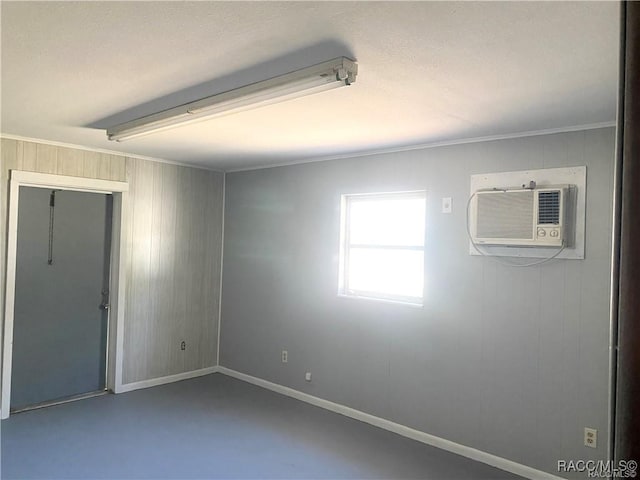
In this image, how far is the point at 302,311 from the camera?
15.2ft

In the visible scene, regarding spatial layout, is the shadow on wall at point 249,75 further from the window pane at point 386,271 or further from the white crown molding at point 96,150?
the window pane at point 386,271

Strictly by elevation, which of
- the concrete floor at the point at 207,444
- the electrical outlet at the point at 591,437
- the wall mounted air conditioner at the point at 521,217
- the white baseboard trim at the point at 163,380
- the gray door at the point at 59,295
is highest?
the wall mounted air conditioner at the point at 521,217

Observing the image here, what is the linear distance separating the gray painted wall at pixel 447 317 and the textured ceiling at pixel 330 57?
0.44 m

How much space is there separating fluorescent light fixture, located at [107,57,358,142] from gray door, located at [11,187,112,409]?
62.1 inches

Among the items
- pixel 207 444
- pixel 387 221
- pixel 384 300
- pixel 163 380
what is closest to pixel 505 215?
pixel 387 221

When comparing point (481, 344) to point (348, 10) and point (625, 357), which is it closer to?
point (348, 10)

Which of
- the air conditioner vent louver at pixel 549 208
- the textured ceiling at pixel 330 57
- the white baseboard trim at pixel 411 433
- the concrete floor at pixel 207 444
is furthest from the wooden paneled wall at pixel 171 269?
the air conditioner vent louver at pixel 549 208

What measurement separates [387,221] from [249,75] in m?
2.21

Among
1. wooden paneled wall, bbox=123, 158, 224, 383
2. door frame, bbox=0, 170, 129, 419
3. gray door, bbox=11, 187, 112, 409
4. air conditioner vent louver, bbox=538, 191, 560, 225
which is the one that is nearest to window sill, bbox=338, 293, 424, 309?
air conditioner vent louver, bbox=538, 191, 560, 225

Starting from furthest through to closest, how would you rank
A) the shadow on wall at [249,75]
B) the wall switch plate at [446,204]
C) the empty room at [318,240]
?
the wall switch plate at [446,204], the shadow on wall at [249,75], the empty room at [318,240]

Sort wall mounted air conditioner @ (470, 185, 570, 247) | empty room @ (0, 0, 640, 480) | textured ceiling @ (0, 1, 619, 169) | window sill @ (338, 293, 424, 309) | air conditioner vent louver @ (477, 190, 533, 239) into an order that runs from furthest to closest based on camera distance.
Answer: window sill @ (338, 293, 424, 309) → air conditioner vent louver @ (477, 190, 533, 239) → wall mounted air conditioner @ (470, 185, 570, 247) → empty room @ (0, 0, 640, 480) → textured ceiling @ (0, 1, 619, 169)

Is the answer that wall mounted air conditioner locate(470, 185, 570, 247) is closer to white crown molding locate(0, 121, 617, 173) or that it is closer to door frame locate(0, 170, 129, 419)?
white crown molding locate(0, 121, 617, 173)

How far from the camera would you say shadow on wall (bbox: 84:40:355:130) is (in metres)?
1.95

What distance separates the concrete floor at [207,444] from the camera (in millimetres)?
3107
